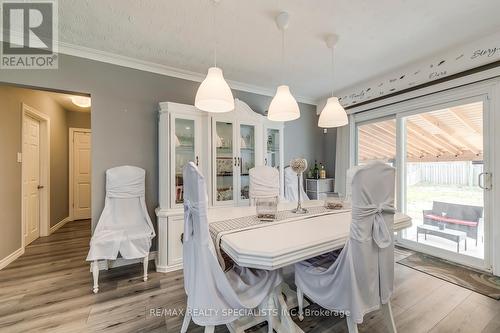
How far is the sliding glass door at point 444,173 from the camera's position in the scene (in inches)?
95.7

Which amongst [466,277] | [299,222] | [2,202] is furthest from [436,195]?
[2,202]

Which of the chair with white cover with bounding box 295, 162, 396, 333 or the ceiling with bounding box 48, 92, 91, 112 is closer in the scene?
the chair with white cover with bounding box 295, 162, 396, 333

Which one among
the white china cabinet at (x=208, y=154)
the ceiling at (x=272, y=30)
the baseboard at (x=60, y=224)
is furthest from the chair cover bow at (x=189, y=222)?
the baseboard at (x=60, y=224)

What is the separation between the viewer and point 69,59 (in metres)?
2.31

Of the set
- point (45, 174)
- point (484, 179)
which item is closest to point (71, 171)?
point (45, 174)

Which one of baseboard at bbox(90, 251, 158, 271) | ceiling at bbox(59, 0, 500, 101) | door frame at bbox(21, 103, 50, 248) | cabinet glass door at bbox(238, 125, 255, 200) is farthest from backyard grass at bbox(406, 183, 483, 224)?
door frame at bbox(21, 103, 50, 248)

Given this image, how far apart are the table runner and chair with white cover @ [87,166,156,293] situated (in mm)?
1144

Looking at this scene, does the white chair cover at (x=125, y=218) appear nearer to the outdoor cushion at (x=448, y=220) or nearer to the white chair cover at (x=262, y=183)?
the white chair cover at (x=262, y=183)

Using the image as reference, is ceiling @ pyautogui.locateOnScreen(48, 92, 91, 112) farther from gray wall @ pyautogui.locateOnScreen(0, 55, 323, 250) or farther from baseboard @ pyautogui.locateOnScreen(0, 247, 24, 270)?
baseboard @ pyautogui.locateOnScreen(0, 247, 24, 270)

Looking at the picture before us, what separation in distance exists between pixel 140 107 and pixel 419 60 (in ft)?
11.3

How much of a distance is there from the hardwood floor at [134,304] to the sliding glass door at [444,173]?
750 millimetres

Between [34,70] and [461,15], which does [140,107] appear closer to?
[34,70]

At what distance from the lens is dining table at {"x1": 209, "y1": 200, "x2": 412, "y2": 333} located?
1.07m

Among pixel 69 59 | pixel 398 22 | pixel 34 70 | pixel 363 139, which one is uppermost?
pixel 398 22
